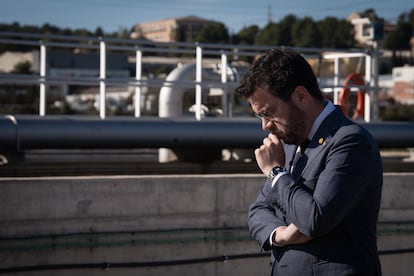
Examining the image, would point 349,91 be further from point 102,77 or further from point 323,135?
point 323,135

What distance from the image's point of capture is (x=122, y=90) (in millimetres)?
73938

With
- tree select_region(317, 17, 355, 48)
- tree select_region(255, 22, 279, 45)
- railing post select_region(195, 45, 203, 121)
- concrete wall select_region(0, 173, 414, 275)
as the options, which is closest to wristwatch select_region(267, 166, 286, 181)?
concrete wall select_region(0, 173, 414, 275)

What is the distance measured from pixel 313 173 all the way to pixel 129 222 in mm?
3208

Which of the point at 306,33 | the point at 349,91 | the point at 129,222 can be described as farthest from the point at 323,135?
the point at 306,33

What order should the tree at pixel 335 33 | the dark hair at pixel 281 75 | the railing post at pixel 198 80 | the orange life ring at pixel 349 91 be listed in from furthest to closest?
the tree at pixel 335 33 → the orange life ring at pixel 349 91 → the railing post at pixel 198 80 → the dark hair at pixel 281 75

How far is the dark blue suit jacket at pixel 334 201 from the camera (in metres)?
2.96

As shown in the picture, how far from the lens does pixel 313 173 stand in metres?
3.09

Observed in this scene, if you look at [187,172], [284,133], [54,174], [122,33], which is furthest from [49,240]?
[122,33]

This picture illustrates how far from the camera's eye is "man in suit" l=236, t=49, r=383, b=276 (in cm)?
297

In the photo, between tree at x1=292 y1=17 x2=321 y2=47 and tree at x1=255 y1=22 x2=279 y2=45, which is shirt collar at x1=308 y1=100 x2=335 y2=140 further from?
tree at x1=292 y1=17 x2=321 y2=47

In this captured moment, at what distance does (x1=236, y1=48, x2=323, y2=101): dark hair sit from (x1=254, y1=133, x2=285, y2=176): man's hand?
0.70ft

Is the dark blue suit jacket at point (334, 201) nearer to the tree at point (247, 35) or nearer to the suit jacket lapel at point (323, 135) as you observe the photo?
the suit jacket lapel at point (323, 135)

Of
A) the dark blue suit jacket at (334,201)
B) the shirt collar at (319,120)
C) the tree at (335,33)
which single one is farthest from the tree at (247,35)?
the dark blue suit jacket at (334,201)

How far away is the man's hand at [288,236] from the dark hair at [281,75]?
0.55m
